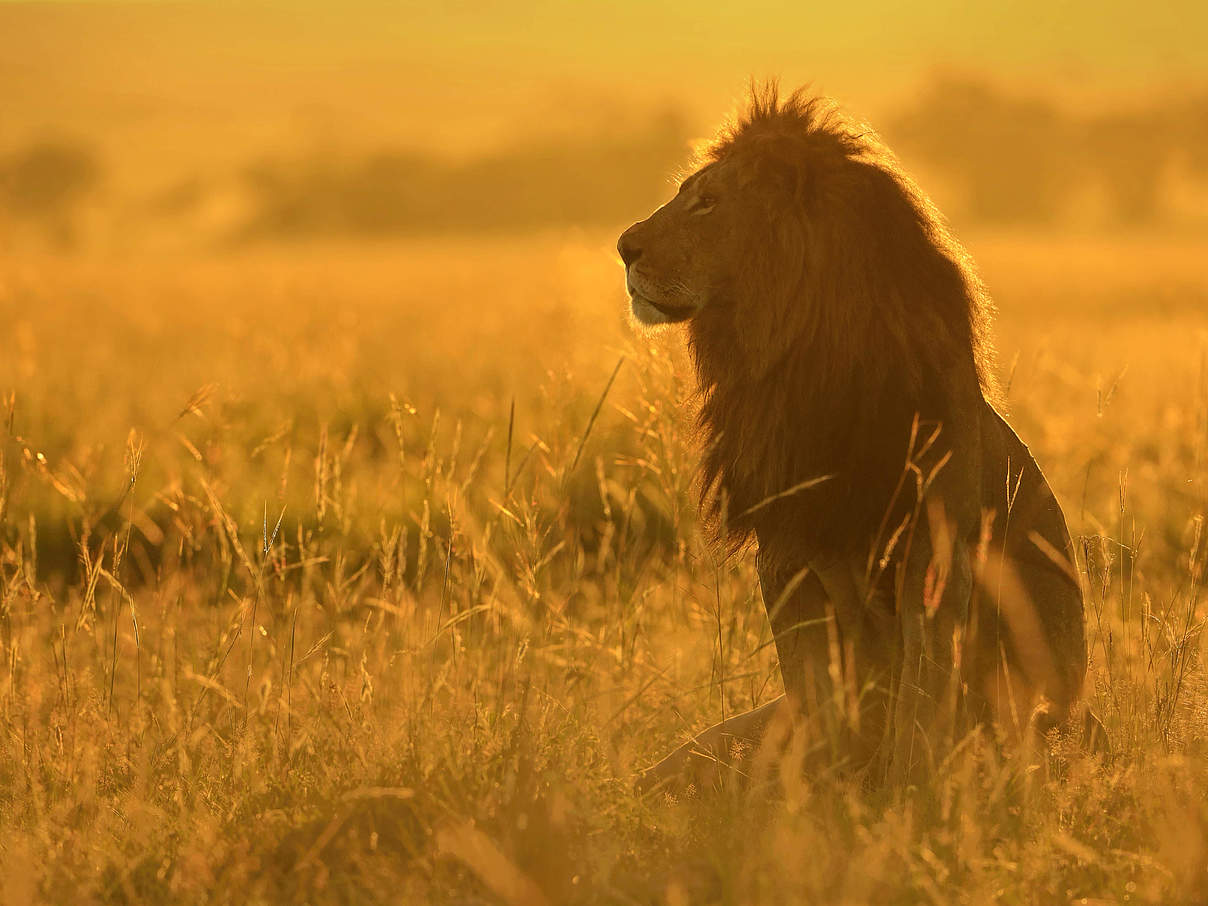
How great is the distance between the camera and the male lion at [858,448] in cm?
413

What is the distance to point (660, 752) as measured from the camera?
488 centimetres

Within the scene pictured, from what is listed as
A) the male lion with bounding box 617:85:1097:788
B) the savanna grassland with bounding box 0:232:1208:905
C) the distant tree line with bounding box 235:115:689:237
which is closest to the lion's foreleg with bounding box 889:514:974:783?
the male lion with bounding box 617:85:1097:788

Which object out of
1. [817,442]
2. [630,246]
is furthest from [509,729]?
[630,246]

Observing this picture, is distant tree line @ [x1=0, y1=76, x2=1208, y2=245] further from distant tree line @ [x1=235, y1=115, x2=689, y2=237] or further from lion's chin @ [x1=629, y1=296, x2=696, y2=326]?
lion's chin @ [x1=629, y1=296, x2=696, y2=326]

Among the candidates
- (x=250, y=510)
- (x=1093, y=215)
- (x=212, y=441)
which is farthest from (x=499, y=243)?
(x=212, y=441)

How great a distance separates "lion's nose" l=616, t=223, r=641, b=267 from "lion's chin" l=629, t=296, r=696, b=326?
0.36 ft

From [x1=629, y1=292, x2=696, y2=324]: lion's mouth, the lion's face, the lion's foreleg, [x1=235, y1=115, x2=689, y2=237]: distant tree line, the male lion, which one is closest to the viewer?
the lion's foreleg

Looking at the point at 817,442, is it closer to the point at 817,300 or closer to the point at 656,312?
the point at 817,300

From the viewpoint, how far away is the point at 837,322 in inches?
164

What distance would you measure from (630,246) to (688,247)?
0.17 m

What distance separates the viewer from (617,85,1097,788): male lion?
4.13m

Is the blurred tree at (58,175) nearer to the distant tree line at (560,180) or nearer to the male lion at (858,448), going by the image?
the distant tree line at (560,180)

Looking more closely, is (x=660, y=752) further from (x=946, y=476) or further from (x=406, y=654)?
(x=946, y=476)

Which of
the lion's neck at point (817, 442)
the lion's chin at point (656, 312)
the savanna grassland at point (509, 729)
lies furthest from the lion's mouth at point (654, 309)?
the savanna grassland at point (509, 729)
